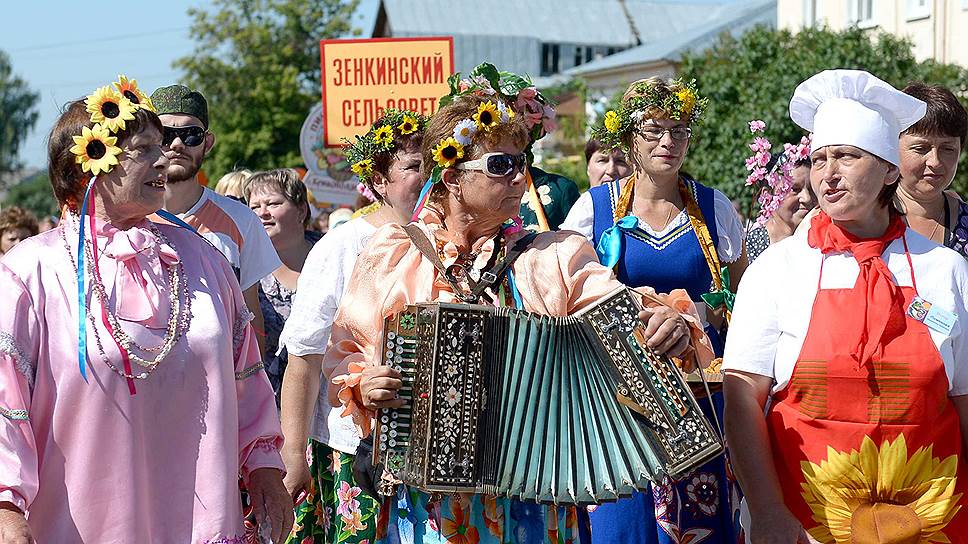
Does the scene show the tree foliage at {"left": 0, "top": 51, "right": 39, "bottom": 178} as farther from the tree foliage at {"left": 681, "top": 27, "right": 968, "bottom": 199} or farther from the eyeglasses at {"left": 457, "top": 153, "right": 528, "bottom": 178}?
the eyeglasses at {"left": 457, "top": 153, "right": 528, "bottom": 178}

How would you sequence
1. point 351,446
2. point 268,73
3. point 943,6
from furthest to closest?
point 268,73, point 943,6, point 351,446


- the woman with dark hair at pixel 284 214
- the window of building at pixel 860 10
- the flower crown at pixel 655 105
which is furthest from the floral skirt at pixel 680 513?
the window of building at pixel 860 10

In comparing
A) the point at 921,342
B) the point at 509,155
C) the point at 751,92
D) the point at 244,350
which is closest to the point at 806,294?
the point at 921,342

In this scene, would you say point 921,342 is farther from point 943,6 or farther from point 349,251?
point 943,6

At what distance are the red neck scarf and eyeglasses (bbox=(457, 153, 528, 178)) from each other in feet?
3.34

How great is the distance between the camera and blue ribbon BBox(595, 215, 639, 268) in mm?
6160

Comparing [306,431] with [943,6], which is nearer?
[306,431]

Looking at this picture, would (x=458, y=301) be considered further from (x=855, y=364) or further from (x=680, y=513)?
(x=680, y=513)

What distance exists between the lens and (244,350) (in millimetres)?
4438

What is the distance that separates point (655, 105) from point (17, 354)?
3362 millimetres

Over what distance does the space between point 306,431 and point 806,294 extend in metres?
2.27

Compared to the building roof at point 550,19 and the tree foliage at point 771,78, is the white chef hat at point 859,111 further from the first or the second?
the building roof at point 550,19

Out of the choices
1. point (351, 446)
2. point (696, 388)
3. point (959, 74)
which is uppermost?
point (959, 74)

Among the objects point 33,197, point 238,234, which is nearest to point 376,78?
point 238,234
